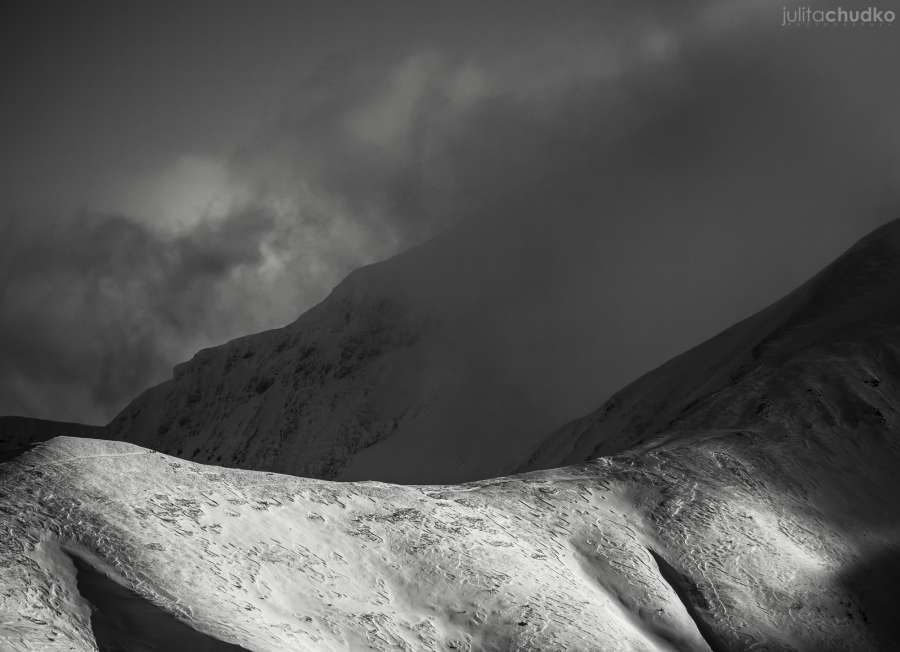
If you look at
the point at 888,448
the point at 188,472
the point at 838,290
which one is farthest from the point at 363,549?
the point at 838,290

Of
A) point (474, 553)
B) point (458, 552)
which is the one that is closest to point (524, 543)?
point (474, 553)

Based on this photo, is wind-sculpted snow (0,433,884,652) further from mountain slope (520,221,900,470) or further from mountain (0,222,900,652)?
mountain slope (520,221,900,470)

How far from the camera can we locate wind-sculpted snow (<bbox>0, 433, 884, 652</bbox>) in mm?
A: 22688

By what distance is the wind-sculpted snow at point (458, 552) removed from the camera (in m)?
22.7

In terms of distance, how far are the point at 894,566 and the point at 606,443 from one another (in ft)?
99.1

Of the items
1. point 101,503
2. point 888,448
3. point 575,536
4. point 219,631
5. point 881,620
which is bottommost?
point 881,620

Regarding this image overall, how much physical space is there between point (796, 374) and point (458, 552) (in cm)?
2282

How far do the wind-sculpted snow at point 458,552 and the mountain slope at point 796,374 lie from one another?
3534mm

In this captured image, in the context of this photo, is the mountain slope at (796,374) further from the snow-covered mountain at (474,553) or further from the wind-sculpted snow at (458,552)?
the wind-sculpted snow at (458,552)

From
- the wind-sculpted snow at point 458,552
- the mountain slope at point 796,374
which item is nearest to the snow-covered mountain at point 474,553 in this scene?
the wind-sculpted snow at point 458,552

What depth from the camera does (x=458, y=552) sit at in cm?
2972

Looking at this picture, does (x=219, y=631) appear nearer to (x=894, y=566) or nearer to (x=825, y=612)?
(x=825, y=612)

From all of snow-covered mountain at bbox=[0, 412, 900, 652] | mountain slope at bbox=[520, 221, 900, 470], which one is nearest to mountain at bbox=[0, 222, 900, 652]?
snow-covered mountain at bbox=[0, 412, 900, 652]

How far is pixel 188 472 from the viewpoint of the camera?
2689 cm
